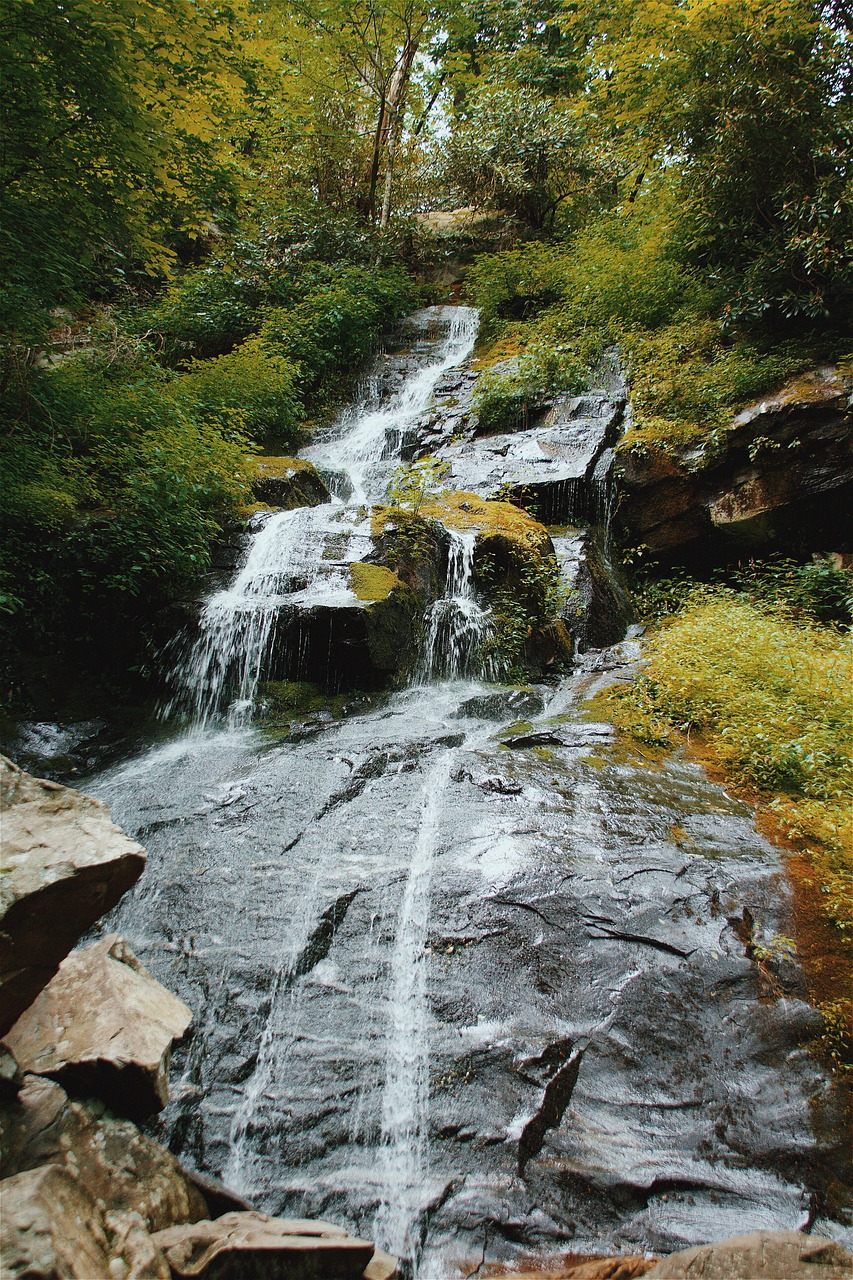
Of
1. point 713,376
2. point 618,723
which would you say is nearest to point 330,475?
point 713,376

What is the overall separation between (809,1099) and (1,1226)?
322 cm

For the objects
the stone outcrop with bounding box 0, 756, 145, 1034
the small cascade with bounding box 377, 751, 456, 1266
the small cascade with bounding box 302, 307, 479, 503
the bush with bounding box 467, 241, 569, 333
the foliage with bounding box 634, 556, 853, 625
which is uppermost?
the bush with bounding box 467, 241, 569, 333

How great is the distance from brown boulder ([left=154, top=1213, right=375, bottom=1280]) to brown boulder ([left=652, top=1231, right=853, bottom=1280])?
1.11 metres

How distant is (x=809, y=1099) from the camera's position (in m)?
2.78

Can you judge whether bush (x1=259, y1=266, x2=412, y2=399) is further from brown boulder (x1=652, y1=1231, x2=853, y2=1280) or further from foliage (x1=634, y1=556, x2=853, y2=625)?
brown boulder (x1=652, y1=1231, x2=853, y2=1280)

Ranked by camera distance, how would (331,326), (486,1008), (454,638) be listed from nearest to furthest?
(486,1008)
(454,638)
(331,326)

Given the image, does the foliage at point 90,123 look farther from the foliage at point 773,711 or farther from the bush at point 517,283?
the bush at point 517,283

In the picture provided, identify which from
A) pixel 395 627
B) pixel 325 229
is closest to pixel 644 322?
pixel 395 627

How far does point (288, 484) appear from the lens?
382 inches

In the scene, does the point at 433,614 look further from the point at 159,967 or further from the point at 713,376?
the point at 713,376

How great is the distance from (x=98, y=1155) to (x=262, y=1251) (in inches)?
27.0

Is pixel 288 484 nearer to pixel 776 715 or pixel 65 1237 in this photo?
pixel 776 715

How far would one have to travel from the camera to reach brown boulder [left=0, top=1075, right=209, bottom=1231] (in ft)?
6.56

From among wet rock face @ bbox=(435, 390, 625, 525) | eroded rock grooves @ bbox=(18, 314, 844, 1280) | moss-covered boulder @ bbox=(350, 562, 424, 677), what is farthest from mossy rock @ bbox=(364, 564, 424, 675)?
wet rock face @ bbox=(435, 390, 625, 525)
